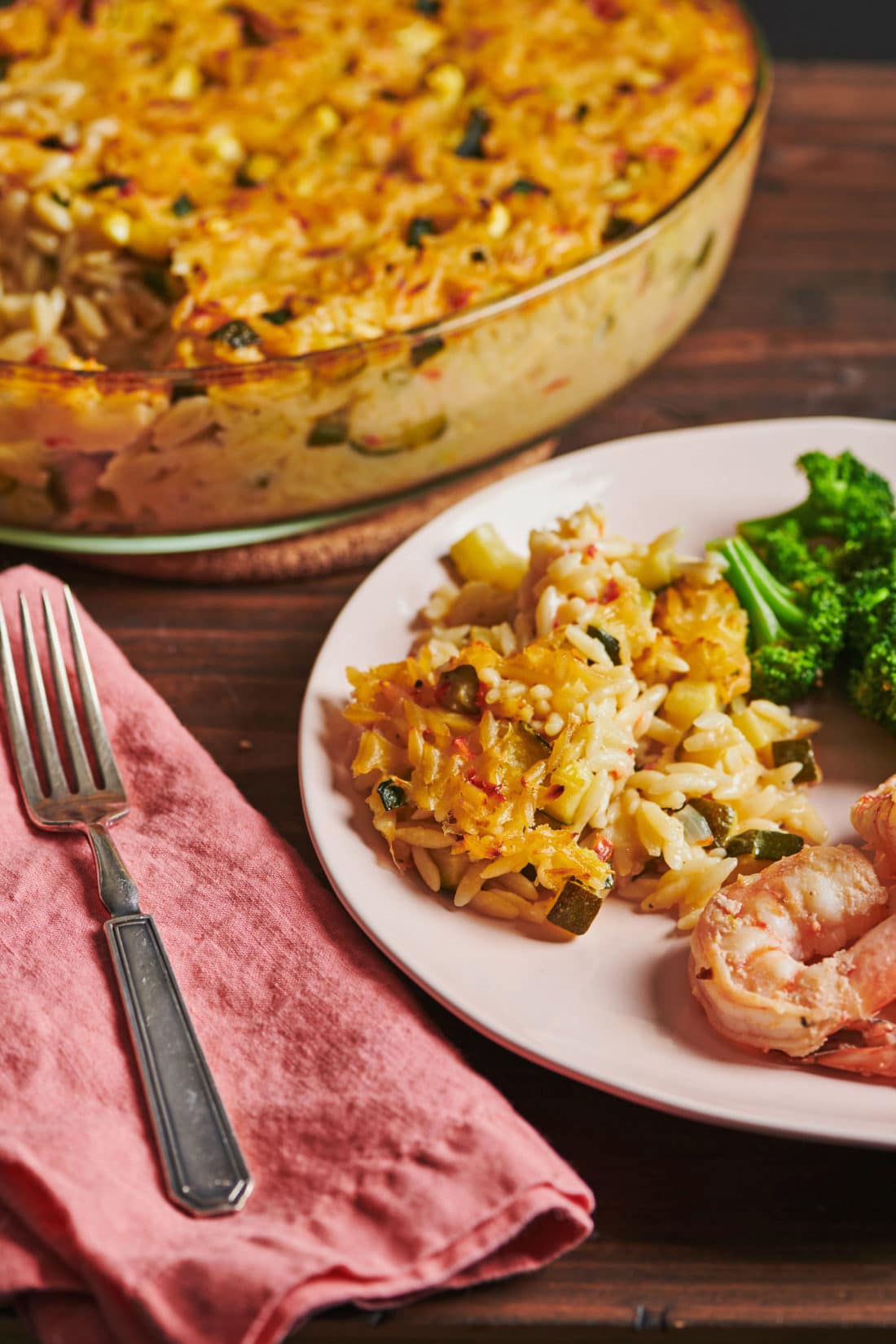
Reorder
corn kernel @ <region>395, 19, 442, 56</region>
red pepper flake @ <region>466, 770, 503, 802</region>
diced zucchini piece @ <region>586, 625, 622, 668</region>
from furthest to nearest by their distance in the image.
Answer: corn kernel @ <region>395, 19, 442, 56</region> → diced zucchini piece @ <region>586, 625, 622, 668</region> → red pepper flake @ <region>466, 770, 503, 802</region>

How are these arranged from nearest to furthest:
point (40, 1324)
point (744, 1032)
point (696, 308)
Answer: point (40, 1324)
point (744, 1032)
point (696, 308)

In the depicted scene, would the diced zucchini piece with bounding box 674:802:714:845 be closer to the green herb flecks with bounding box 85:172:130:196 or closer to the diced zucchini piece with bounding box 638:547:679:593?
the diced zucchini piece with bounding box 638:547:679:593

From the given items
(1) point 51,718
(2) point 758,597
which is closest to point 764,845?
(2) point 758,597

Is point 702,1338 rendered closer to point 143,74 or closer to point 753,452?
point 753,452

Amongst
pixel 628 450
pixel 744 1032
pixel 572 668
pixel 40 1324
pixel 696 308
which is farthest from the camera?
pixel 696 308

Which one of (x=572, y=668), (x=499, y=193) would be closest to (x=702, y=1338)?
(x=572, y=668)

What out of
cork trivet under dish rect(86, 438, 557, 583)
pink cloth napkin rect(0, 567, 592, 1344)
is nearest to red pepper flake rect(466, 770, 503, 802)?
pink cloth napkin rect(0, 567, 592, 1344)
